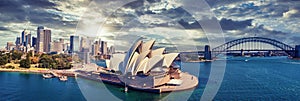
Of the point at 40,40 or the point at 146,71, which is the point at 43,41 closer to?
the point at 40,40

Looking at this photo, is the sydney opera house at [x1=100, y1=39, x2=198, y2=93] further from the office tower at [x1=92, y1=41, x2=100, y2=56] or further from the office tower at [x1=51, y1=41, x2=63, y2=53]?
the office tower at [x1=51, y1=41, x2=63, y2=53]

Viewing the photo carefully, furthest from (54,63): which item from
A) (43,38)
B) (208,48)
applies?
(43,38)

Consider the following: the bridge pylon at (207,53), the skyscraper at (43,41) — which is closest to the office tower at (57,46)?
the skyscraper at (43,41)

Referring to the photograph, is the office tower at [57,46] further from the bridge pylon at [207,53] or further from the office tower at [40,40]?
the bridge pylon at [207,53]

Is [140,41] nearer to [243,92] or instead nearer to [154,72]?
[154,72]

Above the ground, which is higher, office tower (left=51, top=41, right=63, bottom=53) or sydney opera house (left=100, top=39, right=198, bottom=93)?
office tower (left=51, top=41, right=63, bottom=53)

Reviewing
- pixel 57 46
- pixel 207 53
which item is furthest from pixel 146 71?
pixel 57 46

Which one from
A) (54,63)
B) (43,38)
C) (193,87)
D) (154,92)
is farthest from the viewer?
(43,38)

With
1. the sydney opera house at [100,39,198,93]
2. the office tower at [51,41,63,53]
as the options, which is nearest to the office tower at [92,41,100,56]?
the office tower at [51,41,63,53]
